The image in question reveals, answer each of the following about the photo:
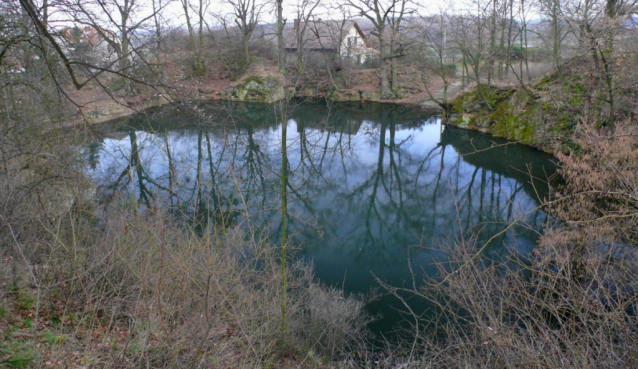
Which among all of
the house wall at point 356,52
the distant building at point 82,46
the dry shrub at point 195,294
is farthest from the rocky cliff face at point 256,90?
the distant building at point 82,46

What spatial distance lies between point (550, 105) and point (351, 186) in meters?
9.40

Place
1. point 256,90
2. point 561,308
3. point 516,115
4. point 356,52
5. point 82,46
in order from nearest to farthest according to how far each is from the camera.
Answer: point 82,46 → point 561,308 → point 516,115 → point 256,90 → point 356,52

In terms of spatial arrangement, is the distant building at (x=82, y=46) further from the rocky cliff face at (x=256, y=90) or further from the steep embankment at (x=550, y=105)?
the rocky cliff face at (x=256, y=90)

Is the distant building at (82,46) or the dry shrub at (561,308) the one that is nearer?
the dry shrub at (561,308)

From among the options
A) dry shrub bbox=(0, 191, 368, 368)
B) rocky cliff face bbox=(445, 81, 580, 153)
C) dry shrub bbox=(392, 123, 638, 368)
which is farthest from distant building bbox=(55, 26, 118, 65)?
rocky cliff face bbox=(445, 81, 580, 153)

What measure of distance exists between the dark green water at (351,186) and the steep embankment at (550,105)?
37.4 inches

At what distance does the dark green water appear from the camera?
29.1 feet

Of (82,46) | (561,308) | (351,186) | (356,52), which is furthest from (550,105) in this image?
(356,52)

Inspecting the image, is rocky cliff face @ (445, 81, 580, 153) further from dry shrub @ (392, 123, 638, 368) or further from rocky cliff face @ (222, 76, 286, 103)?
rocky cliff face @ (222, 76, 286, 103)

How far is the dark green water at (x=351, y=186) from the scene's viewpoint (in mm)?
8859

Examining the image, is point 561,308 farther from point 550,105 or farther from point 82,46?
point 550,105

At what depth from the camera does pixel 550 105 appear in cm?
1786

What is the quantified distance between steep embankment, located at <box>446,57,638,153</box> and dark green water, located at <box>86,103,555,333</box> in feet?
3.12

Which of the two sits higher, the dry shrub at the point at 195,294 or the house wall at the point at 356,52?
the house wall at the point at 356,52
